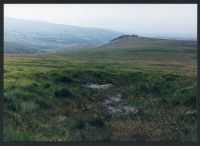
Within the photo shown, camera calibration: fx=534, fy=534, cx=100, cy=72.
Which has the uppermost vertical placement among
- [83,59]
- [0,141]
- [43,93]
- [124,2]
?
[124,2]

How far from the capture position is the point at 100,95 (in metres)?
7.87

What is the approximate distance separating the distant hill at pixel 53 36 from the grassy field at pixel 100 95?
7.1 inches

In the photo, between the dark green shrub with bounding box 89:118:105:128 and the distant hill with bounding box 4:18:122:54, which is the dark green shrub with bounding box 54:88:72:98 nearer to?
the dark green shrub with bounding box 89:118:105:128

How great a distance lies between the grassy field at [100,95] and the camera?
24.9ft

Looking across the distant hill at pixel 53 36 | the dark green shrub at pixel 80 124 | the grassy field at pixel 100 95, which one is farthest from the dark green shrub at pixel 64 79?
the dark green shrub at pixel 80 124

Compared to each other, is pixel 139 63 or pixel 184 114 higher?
pixel 139 63

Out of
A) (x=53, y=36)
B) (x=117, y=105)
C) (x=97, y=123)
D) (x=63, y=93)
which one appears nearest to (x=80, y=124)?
(x=97, y=123)

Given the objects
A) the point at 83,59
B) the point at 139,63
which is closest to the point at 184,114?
the point at 139,63

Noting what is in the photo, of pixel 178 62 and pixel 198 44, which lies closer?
pixel 198 44

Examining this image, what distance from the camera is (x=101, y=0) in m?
7.23

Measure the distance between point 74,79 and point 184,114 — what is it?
5.54ft

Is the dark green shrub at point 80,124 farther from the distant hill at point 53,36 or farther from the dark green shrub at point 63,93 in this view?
the distant hill at point 53,36

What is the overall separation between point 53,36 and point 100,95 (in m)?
1.18

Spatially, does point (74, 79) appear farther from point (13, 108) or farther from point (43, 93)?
point (13, 108)
